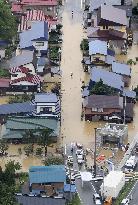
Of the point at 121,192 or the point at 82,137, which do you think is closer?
the point at 121,192

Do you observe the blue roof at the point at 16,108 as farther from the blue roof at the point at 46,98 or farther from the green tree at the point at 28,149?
the green tree at the point at 28,149

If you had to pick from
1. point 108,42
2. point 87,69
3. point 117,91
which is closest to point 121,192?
point 117,91

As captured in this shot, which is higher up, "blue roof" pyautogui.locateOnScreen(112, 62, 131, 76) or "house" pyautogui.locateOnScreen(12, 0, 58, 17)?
"house" pyautogui.locateOnScreen(12, 0, 58, 17)

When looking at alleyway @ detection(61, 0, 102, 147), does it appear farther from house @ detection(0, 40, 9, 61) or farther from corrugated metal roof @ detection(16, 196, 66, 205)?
corrugated metal roof @ detection(16, 196, 66, 205)

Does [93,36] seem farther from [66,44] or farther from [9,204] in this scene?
[9,204]

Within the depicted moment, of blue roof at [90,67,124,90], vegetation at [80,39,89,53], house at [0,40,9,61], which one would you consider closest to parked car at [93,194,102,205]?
blue roof at [90,67,124,90]

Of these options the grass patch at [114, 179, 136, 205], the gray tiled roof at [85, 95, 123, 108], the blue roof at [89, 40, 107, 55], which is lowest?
the grass patch at [114, 179, 136, 205]

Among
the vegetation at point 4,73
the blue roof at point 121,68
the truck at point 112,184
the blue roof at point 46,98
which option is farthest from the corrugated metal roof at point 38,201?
the blue roof at point 121,68
